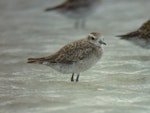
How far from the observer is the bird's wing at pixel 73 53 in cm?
867

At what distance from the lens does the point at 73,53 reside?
28.7 ft

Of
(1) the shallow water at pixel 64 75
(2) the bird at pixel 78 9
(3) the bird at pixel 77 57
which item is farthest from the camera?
(2) the bird at pixel 78 9

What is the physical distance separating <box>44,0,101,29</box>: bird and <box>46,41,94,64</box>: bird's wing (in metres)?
5.90

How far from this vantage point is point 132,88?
8555mm

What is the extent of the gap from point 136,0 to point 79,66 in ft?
31.8

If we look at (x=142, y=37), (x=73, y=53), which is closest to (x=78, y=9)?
(x=142, y=37)

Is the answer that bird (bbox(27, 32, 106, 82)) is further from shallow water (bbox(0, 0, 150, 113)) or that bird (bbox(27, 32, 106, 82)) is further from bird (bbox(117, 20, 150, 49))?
bird (bbox(117, 20, 150, 49))

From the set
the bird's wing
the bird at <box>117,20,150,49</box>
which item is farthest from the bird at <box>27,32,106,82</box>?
the bird at <box>117,20,150,49</box>

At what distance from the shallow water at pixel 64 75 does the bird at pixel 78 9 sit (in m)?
0.27

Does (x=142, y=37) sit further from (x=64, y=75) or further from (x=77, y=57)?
(x=77, y=57)

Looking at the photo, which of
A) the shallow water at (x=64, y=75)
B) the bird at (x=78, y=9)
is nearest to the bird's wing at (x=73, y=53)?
the shallow water at (x=64, y=75)

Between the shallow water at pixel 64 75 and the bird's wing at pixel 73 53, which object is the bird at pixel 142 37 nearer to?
the shallow water at pixel 64 75

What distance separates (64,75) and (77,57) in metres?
0.94

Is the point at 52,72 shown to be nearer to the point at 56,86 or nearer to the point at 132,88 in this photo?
the point at 56,86
